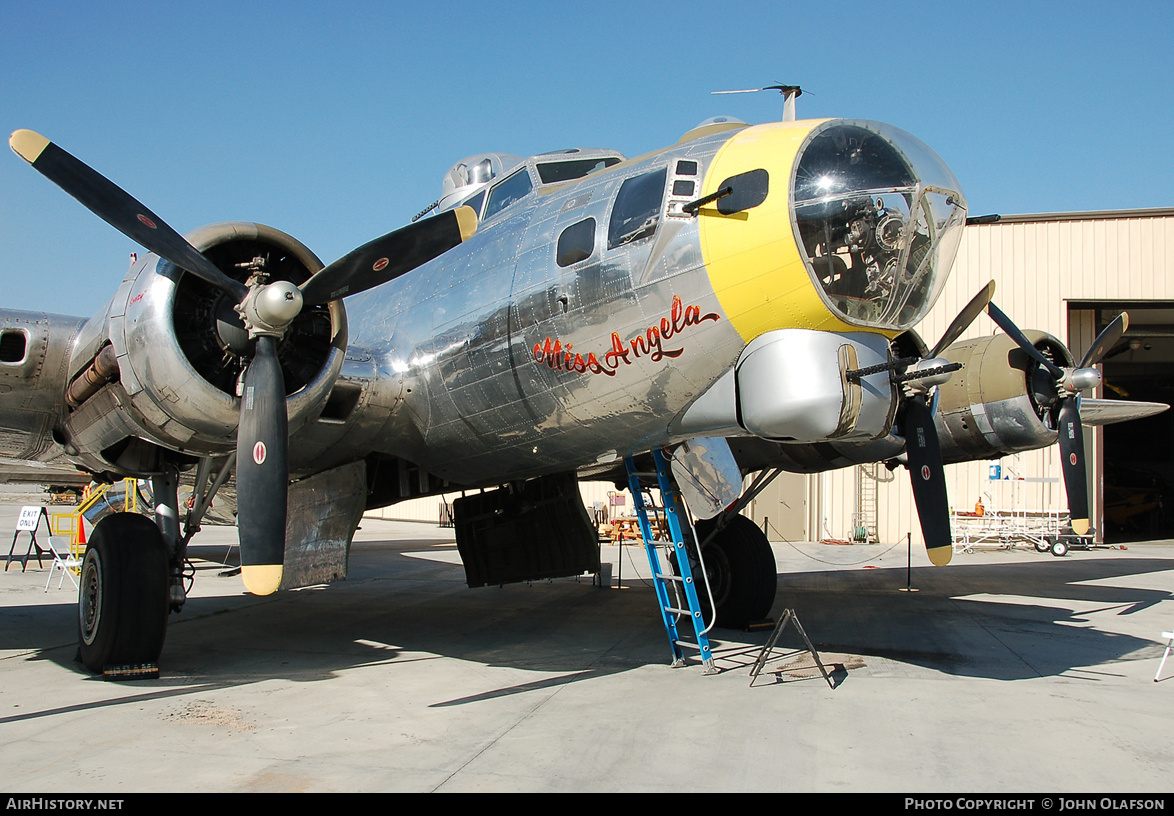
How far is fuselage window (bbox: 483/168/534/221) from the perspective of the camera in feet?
26.2

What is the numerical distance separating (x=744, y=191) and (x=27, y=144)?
4.88m

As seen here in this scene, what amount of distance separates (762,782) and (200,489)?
5615 mm

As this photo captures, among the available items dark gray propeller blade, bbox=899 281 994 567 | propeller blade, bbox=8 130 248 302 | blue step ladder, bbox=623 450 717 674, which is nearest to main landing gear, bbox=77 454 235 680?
propeller blade, bbox=8 130 248 302

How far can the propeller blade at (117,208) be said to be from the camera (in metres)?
6.00

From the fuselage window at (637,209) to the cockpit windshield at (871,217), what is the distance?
1.03 metres

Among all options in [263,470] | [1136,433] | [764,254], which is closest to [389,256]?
[263,470]

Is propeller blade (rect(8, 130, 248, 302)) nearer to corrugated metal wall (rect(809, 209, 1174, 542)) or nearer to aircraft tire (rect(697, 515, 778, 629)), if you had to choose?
aircraft tire (rect(697, 515, 778, 629))

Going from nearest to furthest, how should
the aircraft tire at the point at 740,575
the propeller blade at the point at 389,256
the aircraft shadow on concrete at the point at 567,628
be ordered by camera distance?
the propeller blade at the point at 389,256 → the aircraft shadow on concrete at the point at 567,628 → the aircraft tire at the point at 740,575

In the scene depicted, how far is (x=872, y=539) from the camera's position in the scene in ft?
79.5

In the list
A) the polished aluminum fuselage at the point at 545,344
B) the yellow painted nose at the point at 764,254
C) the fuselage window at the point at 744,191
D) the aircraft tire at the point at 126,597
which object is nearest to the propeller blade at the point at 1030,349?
the yellow painted nose at the point at 764,254

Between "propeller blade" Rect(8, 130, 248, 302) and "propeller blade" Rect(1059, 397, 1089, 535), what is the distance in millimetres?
9072

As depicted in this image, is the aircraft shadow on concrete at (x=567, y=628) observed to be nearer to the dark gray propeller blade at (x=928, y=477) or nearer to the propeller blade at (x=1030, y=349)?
the dark gray propeller blade at (x=928, y=477)
